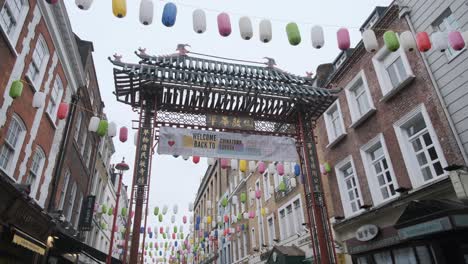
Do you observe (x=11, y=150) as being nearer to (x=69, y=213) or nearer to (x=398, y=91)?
(x=69, y=213)

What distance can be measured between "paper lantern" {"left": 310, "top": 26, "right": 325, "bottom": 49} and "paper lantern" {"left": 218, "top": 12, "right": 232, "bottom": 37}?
2.44 meters

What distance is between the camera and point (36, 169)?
1225 centimetres

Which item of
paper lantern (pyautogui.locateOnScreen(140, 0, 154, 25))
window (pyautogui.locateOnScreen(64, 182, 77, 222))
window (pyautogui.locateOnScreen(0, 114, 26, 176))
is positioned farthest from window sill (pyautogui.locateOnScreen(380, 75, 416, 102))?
window (pyautogui.locateOnScreen(64, 182, 77, 222))

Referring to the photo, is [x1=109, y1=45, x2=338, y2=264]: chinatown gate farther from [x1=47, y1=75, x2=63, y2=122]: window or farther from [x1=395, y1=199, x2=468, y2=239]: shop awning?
[x1=47, y1=75, x2=63, y2=122]: window

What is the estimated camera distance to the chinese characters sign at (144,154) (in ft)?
29.1

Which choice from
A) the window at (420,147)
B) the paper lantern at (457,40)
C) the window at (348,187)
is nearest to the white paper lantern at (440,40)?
the paper lantern at (457,40)

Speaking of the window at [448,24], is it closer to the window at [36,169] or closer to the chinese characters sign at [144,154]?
the chinese characters sign at [144,154]

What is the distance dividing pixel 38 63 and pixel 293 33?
954cm

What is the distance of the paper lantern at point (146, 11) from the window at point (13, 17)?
4.20 meters

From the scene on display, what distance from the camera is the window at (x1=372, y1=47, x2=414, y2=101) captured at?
36.1 ft

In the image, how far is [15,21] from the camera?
9664mm

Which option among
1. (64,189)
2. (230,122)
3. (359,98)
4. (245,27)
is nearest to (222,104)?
(230,122)

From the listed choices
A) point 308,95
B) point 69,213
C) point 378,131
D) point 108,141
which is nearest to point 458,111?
point 378,131

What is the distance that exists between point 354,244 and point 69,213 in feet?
47.4
